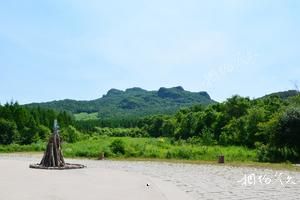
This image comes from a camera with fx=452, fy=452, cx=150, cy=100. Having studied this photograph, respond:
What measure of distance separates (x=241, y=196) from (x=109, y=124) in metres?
105

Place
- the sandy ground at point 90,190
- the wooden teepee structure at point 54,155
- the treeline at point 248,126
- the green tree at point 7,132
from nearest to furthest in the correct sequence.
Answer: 1. the sandy ground at point 90,190
2. the wooden teepee structure at point 54,155
3. the treeline at point 248,126
4. the green tree at point 7,132

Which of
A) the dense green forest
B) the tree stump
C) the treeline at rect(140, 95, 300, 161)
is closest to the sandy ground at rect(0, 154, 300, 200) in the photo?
the tree stump

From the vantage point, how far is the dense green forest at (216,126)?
2528 centimetres

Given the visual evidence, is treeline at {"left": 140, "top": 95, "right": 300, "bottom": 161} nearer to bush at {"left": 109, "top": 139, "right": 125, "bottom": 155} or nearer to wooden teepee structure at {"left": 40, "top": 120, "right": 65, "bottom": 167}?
bush at {"left": 109, "top": 139, "right": 125, "bottom": 155}

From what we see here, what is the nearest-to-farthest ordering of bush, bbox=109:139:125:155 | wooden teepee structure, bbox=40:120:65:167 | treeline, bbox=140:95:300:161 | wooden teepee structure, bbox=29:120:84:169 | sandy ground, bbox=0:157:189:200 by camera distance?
sandy ground, bbox=0:157:189:200, wooden teepee structure, bbox=29:120:84:169, wooden teepee structure, bbox=40:120:65:167, treeline, bbox=140:95:300:161, bush, bbox=109:139:125:155

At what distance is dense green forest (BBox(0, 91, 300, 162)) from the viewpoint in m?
25.3

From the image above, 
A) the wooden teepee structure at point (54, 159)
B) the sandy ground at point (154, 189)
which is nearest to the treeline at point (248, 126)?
the sandy ground at point (154, 189)

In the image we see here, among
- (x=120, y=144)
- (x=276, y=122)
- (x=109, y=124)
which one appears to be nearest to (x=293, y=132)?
(x=276, y=122)

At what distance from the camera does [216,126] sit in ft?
196

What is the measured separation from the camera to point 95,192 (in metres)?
11.7

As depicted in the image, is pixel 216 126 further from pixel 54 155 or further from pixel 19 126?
pixel 54 155

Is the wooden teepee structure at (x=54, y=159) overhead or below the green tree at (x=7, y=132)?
below

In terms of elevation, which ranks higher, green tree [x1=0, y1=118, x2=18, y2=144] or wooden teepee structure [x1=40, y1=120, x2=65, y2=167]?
green tree [x1=0, y1=118, x2=18, y2=144]

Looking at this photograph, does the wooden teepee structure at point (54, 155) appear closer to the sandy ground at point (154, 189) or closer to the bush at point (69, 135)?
the sandy ground at point (154, 189)
